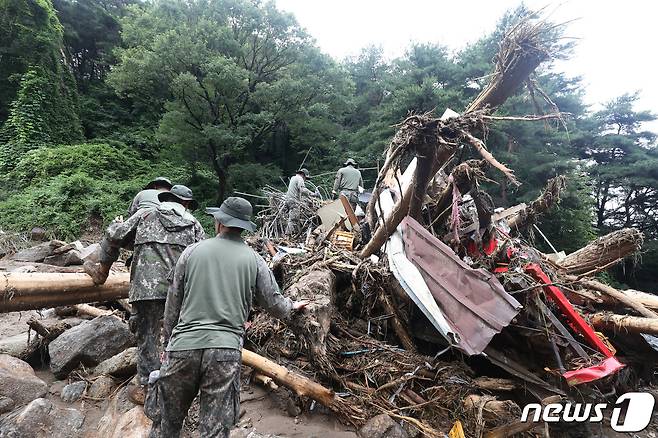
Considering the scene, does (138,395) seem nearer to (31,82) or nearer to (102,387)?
(102,387)

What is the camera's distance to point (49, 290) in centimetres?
329

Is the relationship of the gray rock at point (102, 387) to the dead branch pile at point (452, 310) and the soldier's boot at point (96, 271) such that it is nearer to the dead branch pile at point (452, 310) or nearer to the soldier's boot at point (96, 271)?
the soldier's boot at point (96, 271)

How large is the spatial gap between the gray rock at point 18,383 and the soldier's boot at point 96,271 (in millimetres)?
1032

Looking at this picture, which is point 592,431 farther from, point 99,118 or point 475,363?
point 99,118

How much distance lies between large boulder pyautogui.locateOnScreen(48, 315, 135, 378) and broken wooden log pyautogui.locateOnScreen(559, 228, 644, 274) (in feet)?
19.3

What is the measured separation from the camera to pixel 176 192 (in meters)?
3.19

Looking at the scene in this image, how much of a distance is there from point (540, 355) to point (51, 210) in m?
12.7

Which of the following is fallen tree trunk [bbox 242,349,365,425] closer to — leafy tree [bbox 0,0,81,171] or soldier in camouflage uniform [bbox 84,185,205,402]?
soldier in camouflage uniform [bbox 84,185,205,402]

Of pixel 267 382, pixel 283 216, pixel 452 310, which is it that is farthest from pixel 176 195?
pixel 283 216

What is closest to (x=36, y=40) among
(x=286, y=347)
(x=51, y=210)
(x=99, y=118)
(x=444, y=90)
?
(x=99, y=118)

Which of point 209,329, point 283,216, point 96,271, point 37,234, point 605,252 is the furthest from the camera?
point 37,234

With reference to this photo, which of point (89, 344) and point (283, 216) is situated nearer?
point (89, 344)

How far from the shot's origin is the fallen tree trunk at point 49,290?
303 centimetres

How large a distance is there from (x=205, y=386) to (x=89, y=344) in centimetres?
243
